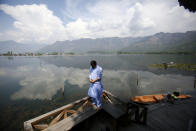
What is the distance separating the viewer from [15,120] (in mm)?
9031

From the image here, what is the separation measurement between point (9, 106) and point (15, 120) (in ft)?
12.7

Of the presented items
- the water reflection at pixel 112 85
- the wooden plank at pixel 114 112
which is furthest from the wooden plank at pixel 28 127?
the water reflection at pixel 112 85

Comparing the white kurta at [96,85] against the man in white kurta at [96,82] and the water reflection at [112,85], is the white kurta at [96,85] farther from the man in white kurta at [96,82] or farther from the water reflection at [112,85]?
the water reflection at [112,85]

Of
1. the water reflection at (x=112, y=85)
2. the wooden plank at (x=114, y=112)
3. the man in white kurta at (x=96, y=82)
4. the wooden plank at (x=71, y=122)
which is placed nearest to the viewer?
the wooden plank at (x=114, y=112)

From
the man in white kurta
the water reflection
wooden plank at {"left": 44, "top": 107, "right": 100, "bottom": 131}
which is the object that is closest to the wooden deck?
wooden plank at {"left": 44, "top": 107, "right": 100, "bottom": 131}

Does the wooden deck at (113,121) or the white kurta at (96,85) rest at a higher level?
the white kurta at (96,85)

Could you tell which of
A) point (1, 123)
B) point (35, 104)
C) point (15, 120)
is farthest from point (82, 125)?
point (35, 104)

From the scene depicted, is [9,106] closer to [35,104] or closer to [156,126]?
[35,104]

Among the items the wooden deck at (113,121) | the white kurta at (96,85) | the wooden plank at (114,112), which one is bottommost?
the wooden deck at (113,121)

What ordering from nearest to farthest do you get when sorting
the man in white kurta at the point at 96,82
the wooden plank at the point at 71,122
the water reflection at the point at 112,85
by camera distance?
the wooden plank at the point at 71,122
the man in white kurta at the point at 96,82
the water reflection at the point at 112,85

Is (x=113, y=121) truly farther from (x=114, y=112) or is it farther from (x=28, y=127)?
(x=28, y=127)

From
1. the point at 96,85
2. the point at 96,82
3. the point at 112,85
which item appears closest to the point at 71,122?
the point at 96,85

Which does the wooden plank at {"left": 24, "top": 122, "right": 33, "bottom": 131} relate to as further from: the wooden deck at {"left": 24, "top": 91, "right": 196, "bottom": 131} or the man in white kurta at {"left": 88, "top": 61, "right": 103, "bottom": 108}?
the man in white kurta at {"left": 88, "top": 61, "right": 103, "bottom": 108}

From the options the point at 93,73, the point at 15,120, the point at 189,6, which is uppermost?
the point at 189,6
